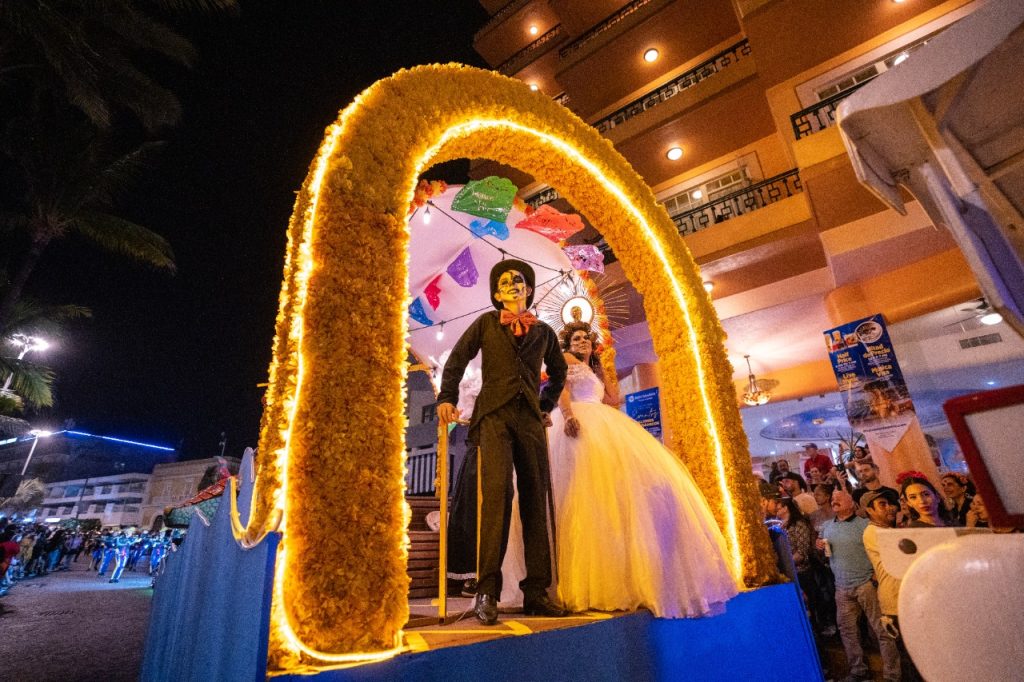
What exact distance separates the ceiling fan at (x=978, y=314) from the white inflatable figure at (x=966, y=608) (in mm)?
10629

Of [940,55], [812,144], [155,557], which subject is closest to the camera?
[940,55]

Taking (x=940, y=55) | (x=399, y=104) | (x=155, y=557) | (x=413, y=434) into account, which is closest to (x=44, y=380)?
(x=413, y=434)

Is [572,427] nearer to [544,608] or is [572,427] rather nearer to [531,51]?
[544,608]

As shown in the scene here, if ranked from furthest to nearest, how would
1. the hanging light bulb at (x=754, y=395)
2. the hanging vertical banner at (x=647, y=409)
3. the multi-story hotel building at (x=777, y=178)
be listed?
the hanging light bulb at (x=754, y=395), the hanging vertical banner at (x=647, y=409), the multi-story hotel building at (x=777, y=178)

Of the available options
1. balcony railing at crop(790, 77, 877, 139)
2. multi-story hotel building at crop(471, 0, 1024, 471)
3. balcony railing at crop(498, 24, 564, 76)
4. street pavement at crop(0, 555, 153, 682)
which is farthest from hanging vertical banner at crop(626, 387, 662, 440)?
balcony railing at crop(498, 24, 564, 76)

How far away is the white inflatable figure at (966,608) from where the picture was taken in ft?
4.46

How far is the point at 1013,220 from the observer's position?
9.09 feet

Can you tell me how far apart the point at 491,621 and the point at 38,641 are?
27.1ft

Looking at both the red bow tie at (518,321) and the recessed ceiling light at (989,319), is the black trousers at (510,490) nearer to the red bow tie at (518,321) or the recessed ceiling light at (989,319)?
the red bow tie at (518,321)

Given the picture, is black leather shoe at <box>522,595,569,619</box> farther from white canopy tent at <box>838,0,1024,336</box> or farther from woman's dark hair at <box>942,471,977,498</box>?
woman's dark hair at <box>942,471,977,498</box>

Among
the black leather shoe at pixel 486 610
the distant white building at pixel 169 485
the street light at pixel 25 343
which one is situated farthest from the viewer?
the distant white building at pixel 169 485

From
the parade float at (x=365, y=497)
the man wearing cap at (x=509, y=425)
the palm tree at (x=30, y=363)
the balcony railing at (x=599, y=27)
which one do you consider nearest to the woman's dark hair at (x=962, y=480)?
the parade float at (x=365, y=497)

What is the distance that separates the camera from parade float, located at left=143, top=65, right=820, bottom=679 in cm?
165

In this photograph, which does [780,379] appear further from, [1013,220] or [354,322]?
[354,322]
